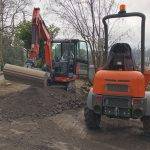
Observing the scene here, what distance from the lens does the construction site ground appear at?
27.7 ft

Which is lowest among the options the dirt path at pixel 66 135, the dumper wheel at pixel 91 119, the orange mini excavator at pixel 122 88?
the dirt path at pixel 66 135

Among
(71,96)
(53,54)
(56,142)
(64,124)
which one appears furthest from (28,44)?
(56,142)

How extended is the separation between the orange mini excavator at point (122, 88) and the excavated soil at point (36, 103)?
7.75 ft

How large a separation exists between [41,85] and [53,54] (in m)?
3.50

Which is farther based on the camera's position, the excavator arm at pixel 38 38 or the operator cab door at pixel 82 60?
the operator cab door at pixel 82 60

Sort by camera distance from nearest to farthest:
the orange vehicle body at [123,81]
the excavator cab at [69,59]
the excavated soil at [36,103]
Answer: the orange vehicle body at [123,81] → the excavated soil at [36,103] → the excavator cab at [69,59]

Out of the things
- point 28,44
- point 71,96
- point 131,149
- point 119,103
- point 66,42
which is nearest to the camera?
point 131,149

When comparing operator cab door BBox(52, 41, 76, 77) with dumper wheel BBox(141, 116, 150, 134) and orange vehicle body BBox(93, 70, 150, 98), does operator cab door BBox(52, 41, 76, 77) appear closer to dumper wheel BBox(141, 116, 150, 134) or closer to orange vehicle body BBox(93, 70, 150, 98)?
orange vehicle body BBox(93, 70, 150, 98)

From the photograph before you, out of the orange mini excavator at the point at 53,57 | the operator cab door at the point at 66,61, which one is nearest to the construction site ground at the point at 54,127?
the orange mini excavator at the point at 53,57

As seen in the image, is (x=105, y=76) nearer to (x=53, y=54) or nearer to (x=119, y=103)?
(x=119, y=103)

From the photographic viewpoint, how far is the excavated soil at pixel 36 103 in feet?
37.4

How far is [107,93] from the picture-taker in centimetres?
938

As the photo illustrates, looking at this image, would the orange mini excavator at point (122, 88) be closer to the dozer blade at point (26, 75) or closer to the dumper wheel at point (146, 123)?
the dumper wheel at point (146, 123)

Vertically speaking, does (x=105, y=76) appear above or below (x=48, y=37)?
below
